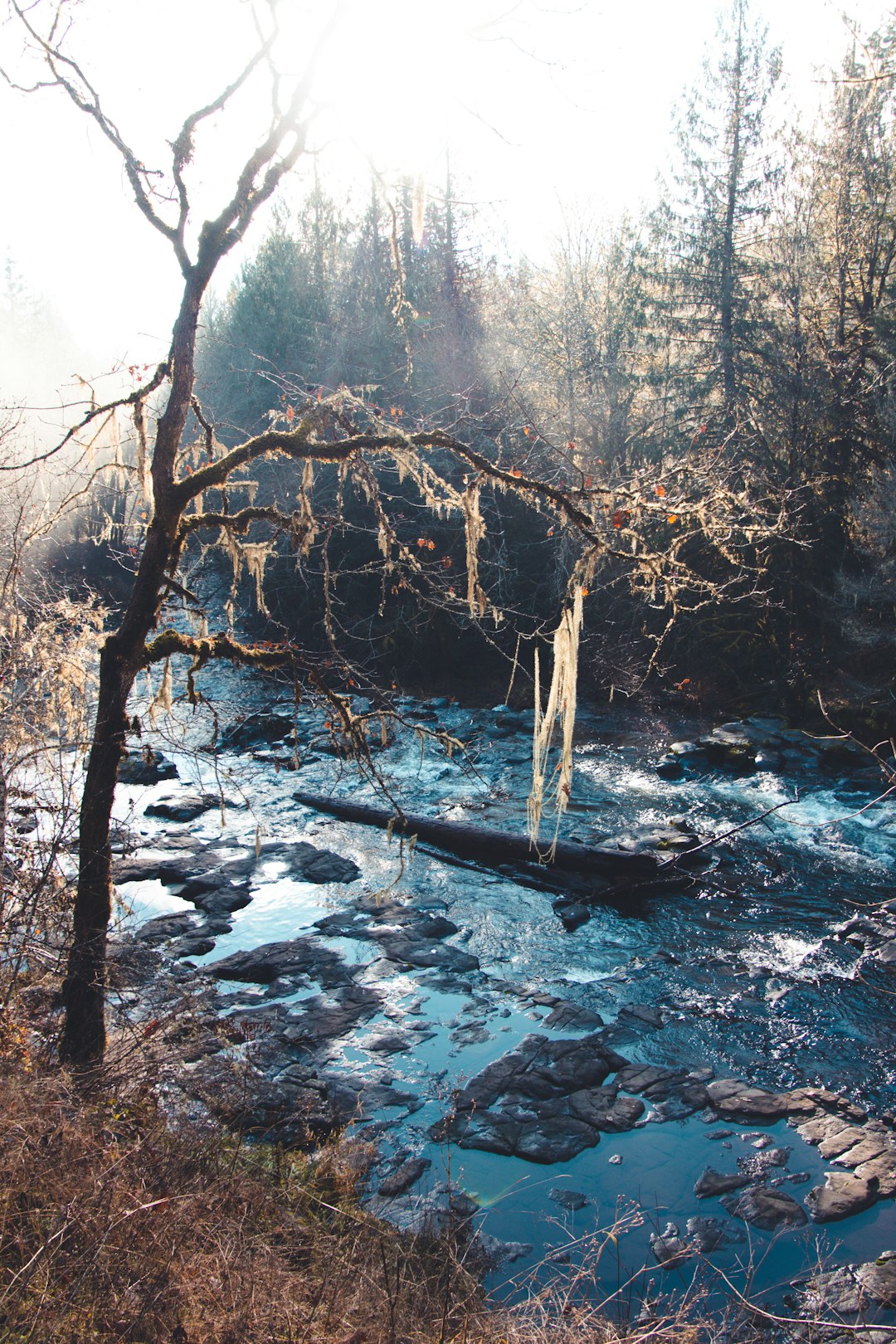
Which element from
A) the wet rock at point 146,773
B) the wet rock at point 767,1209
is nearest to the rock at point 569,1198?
the wet rock at point 767,1209

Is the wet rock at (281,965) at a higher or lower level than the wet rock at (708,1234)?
higher

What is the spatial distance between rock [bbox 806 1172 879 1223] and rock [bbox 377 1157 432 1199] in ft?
7.12

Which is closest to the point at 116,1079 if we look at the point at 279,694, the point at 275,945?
the point at 275,945

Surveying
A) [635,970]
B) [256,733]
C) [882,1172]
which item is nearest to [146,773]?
[256,733]

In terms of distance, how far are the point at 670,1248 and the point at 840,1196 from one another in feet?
3.46

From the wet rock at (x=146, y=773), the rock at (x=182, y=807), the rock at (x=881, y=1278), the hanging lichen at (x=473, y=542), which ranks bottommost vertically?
the rock at (x=881, y=1278)

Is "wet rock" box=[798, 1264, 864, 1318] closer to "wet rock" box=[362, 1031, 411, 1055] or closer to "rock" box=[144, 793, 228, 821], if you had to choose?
"wet rock" box=[362, 1031, 411, 1055]

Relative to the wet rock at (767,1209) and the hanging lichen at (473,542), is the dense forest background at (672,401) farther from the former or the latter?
the wet rock at (767,1209)

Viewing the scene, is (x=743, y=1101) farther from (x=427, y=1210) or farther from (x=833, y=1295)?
(x=427, y=1210)

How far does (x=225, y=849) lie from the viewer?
9500 mm

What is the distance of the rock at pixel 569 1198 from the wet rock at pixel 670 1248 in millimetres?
412

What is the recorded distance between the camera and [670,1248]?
4.28 m

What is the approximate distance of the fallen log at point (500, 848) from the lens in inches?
328

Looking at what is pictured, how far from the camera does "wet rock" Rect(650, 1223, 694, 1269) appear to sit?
4203mm
